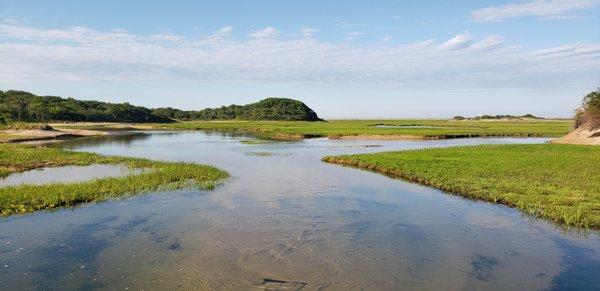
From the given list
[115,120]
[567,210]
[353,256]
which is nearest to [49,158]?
[353,256]

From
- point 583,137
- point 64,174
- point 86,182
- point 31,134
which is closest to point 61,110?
point 31,134

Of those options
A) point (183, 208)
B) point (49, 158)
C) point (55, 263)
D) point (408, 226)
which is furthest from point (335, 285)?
point (49, 158)

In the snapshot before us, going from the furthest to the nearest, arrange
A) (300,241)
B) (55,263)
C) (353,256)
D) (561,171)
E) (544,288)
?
(561,171)
(300,241)
(353,256)
(55,263)
(544,288)

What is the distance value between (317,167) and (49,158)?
22937mm

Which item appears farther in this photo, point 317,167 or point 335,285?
point 317,167

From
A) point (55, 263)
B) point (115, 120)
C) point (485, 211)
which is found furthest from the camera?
point (115, 120)

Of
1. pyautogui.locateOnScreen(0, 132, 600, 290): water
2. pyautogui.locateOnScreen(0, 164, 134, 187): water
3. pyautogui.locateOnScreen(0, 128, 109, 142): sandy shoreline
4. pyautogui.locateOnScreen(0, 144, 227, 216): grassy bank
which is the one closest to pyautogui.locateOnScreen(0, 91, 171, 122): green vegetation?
pyautogui.locateOnScreen(0, 128, 109, 142): sandy shoreline

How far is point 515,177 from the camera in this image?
25.6 meters

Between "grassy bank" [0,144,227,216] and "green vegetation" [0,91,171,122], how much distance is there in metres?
85.5

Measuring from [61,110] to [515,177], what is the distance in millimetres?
147057

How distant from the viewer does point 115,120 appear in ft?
531

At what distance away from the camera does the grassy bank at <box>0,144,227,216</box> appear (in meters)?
19.8

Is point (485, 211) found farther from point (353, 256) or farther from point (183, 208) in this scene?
point (183, 208)

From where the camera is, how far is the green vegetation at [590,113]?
54.2m
